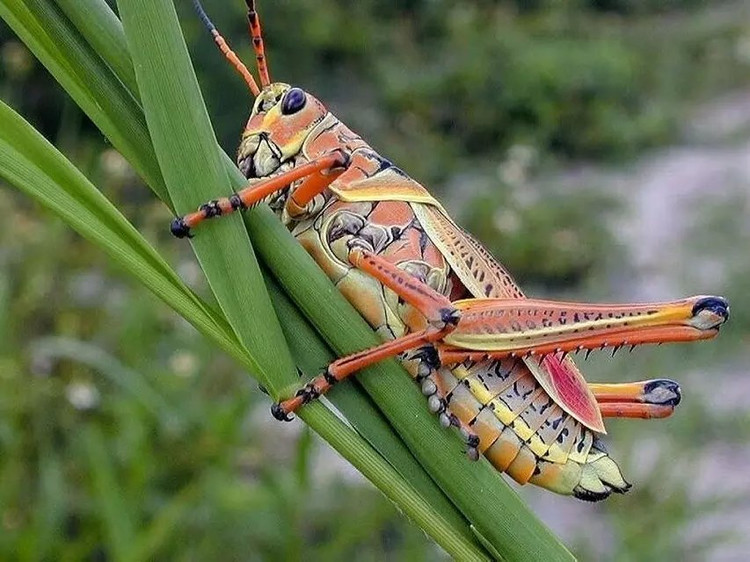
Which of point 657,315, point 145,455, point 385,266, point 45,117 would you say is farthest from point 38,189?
point 45,117

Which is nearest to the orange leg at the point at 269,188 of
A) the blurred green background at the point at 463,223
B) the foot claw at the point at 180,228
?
the foot claw at the point at 180,228

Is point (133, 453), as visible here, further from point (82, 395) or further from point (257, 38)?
point (257, 38)

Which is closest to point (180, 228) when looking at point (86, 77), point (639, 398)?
point (86, 77)

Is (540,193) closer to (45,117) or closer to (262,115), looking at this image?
(45,117)

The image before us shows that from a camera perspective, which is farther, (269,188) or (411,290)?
(411,290)

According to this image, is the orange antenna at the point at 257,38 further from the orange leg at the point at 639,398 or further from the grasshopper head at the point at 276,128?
the orange leg at the point at 639,398

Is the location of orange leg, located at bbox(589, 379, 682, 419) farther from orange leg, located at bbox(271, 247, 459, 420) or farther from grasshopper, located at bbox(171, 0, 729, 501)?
orange leg, located at bbox(271, 247, 459, 420)

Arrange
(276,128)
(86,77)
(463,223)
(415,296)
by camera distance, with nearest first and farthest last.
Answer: (86,77) < (415,296) < (276,128) < (463,223)
